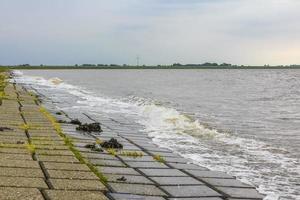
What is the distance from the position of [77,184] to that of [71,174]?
736 mm

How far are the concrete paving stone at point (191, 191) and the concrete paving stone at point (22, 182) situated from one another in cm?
207

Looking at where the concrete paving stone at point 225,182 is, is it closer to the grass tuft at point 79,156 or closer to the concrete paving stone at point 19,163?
the grass tuft at point 79,156

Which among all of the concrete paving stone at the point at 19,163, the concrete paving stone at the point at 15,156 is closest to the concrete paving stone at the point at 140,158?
the concrete paving stone at the point at 15,156

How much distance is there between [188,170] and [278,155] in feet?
14.6

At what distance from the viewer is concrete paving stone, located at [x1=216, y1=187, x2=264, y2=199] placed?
8156mm

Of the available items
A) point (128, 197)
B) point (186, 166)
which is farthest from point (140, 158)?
point (128, 197)

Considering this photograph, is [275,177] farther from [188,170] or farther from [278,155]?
[278,155]

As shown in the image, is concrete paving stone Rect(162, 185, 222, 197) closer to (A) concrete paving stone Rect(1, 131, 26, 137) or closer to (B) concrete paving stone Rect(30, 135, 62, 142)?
(B) concrete paving stone Rect(30, 135, 62, 142)

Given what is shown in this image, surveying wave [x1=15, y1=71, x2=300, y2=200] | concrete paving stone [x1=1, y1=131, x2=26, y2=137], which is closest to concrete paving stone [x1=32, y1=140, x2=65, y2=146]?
concrete paving stone [x1=1, y1=131, x2=26, y2=137]

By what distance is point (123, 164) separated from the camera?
10.2 m

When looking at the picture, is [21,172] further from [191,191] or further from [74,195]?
[191,191]

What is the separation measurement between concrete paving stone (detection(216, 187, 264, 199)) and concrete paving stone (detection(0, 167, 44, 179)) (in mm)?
3160

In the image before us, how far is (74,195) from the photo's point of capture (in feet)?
23.5

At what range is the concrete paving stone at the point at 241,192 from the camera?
26.8ft
